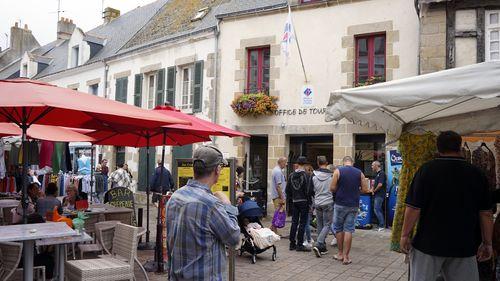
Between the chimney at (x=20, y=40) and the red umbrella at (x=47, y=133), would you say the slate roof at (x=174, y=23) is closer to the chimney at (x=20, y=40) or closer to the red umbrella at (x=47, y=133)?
the red umbrella at (x=47, y=133)

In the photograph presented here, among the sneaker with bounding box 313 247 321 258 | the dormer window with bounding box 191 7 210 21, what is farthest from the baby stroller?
the dormer window with bounding box 191 7 210 21

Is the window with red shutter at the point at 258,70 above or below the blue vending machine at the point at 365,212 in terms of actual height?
above

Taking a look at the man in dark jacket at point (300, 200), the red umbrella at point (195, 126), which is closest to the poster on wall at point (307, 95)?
the man in dark jacket at point (300, 200)

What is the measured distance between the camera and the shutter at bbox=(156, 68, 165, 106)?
16.3 m

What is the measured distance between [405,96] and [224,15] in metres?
11.1

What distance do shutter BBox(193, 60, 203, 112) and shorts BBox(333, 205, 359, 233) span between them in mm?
8471

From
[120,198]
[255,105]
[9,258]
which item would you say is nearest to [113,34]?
[255,105]

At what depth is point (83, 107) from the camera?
13.9 feet

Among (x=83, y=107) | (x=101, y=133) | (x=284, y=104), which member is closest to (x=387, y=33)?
(x=284, y=104)

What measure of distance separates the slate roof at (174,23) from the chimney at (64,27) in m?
11.2

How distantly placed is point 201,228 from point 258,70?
11527mm

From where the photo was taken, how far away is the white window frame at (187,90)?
50.8 ft

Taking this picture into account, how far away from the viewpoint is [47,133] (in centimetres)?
822

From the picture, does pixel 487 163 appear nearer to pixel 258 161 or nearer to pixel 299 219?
pixel 299 219
